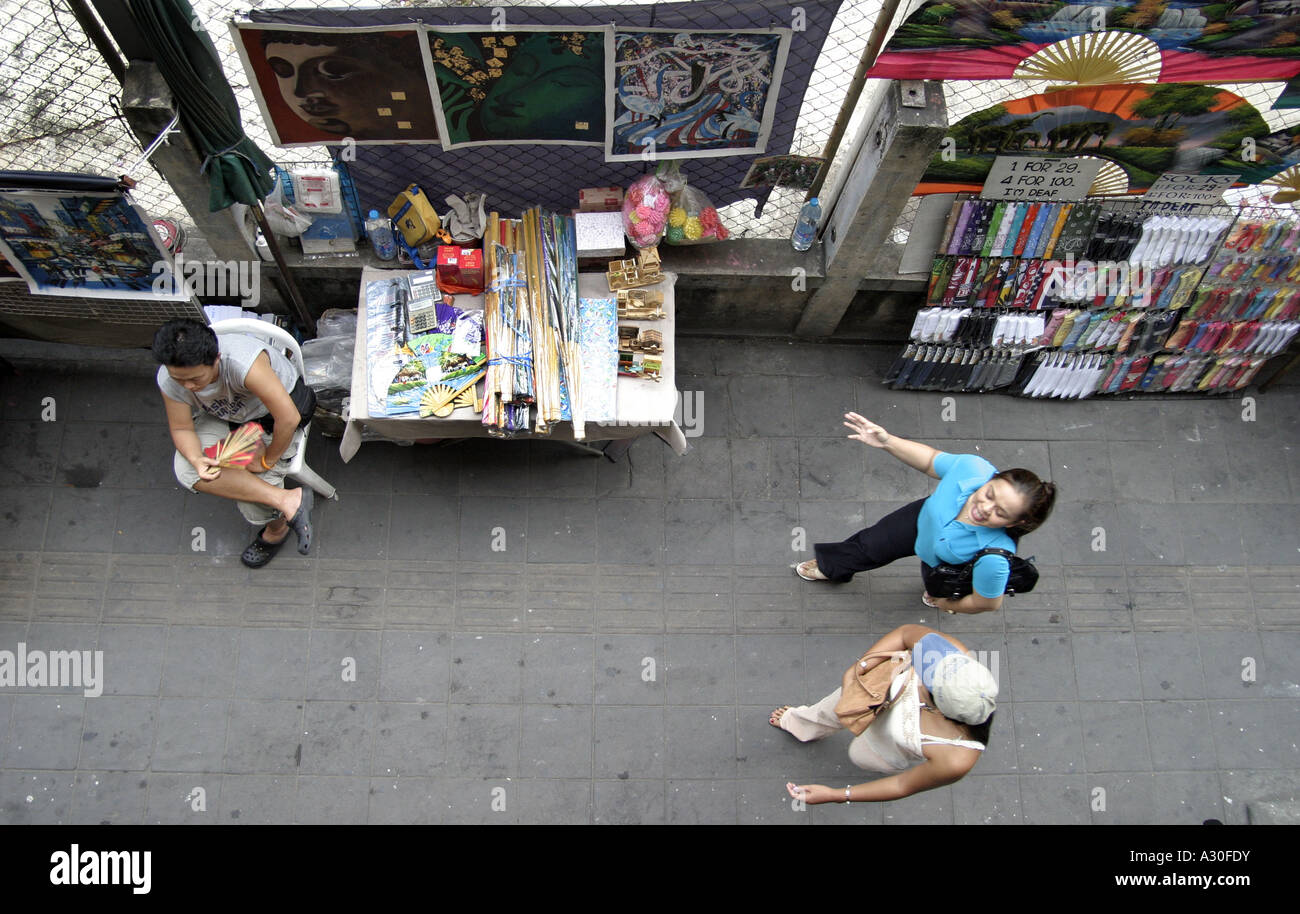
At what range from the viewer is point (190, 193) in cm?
515

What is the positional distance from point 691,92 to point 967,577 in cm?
288

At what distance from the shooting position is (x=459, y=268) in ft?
17.6

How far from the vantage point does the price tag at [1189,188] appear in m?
5.35

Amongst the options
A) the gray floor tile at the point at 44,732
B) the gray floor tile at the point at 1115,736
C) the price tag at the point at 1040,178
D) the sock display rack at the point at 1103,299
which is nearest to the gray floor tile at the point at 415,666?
the gray floor tile at the point at 44,732

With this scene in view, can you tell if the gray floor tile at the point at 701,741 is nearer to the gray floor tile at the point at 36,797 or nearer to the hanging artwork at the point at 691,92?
the hanging artwork at the point at 691,92

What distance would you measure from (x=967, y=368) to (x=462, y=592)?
3.55 m

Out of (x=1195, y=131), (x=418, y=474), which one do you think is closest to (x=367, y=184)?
(x=418, y=474)

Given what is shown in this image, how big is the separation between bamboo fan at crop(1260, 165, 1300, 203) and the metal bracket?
2152 mm

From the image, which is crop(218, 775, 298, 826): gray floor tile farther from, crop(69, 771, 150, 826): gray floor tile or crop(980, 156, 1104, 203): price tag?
crop(980, 156, 1104, 203): price tag

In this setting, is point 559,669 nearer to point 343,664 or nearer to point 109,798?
point 343,664

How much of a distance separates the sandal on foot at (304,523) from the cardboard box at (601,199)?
241cm

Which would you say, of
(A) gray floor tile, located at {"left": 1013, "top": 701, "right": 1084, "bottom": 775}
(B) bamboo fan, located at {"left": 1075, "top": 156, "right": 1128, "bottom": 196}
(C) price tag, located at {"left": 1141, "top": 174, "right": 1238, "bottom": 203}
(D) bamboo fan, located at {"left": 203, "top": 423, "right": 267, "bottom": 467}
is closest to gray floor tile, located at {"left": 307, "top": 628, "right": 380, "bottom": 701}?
(D) bamboo fan, located at {"left": 203, "top": 423, "right": 267, "bottom": 467}

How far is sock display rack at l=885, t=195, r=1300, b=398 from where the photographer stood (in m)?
5.57

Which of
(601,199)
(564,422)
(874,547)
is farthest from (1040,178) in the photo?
(564,422)
